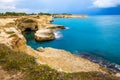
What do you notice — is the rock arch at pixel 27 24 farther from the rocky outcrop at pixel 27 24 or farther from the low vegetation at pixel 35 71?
the low vegetation at pixel 35 71

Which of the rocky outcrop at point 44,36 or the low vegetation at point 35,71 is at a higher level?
the low vegetation at point 35,71

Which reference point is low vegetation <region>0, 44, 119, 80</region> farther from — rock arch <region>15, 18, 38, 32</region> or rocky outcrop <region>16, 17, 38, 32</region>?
rock arch <region>15, 18, 38, 32</region>

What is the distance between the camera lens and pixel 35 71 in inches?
428

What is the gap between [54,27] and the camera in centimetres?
8350

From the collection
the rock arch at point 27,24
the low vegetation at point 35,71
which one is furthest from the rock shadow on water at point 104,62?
the rock arch at point 27,24

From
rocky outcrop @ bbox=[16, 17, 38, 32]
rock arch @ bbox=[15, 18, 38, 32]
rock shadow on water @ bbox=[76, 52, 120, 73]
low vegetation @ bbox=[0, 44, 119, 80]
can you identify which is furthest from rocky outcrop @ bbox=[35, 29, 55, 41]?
low vegetation @ bbox=[0, 44, 119, 80]

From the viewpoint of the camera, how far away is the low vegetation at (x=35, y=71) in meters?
10.2

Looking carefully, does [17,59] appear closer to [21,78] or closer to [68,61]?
[21,78]

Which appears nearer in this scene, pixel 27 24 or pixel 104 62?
pixel 104 62

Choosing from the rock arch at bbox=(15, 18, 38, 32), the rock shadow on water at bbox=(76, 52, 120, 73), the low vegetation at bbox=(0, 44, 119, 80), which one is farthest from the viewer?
the rock arch at bbox=(15, 18, 38, 32)

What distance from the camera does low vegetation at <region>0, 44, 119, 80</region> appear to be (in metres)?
10.2

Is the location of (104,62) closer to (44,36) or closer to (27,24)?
(44,36)

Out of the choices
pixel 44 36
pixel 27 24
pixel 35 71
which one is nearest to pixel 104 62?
pixel 35 71

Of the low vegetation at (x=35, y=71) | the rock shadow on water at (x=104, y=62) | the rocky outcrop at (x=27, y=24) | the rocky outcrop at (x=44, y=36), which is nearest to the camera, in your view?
the low vegetation at (x=35, y=71)
